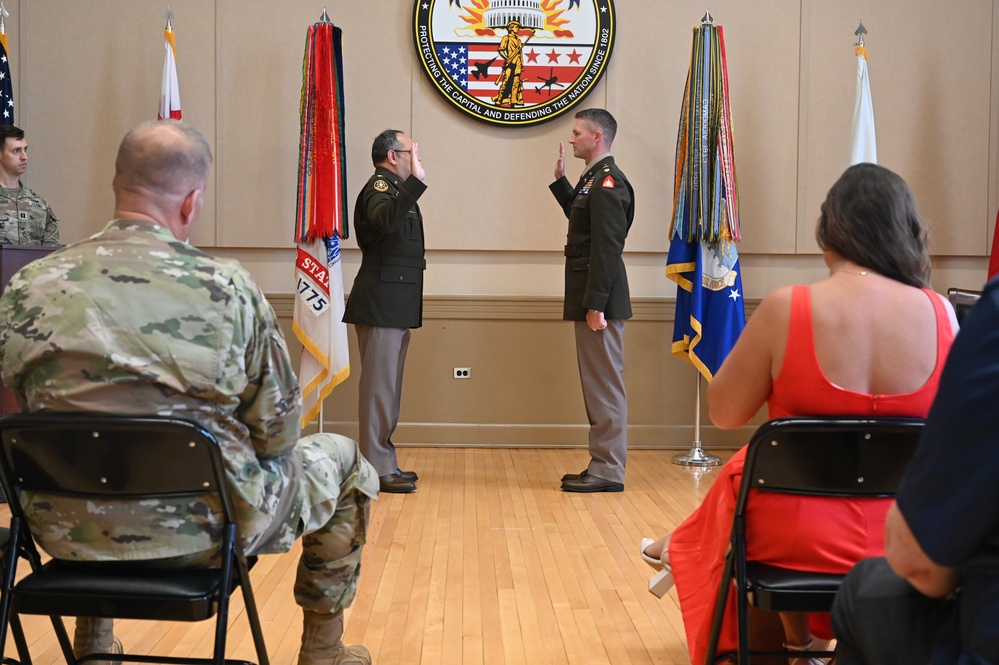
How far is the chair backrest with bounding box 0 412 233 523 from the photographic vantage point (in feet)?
5.35

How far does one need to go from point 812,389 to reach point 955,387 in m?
0.91

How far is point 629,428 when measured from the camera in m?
5.75

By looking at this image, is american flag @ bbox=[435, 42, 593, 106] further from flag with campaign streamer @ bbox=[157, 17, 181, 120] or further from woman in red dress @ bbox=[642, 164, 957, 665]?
woman in red dress @ bbox=[642, 164, 957, 665]

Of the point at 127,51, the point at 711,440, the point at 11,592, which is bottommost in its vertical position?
the point at 711,440

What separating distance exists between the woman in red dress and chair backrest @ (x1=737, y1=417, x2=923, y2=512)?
0.04 m

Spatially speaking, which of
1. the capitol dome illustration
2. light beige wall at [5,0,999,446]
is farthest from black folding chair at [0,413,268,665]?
the capitol dome illustration

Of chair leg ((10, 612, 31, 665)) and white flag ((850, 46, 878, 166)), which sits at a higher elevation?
white flag ((850, 46, 878, 166))

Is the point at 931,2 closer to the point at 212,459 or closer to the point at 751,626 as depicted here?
the point at 751,626

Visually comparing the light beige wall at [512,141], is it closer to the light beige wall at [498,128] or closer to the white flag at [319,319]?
the light beige wall at [498,128]

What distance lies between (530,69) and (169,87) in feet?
6.67

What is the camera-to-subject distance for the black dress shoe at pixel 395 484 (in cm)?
455

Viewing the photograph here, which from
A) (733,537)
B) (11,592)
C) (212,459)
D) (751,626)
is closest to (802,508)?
(733,537)

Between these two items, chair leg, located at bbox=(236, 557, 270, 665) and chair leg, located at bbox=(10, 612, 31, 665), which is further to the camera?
chair leg, located at bbox=(10, 612, 31, 665)

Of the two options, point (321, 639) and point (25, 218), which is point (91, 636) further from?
point (25, 218)
